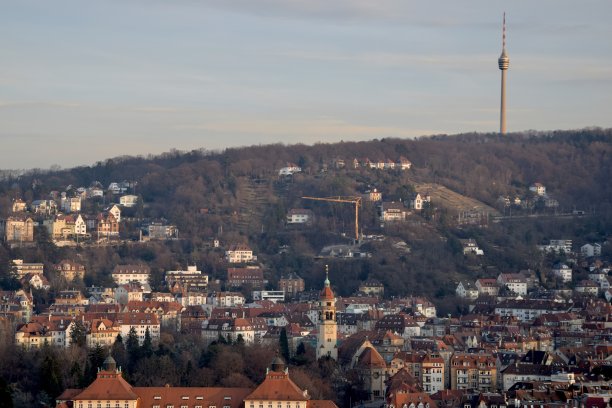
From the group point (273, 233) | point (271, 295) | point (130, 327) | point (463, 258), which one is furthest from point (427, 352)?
point (273, 233)

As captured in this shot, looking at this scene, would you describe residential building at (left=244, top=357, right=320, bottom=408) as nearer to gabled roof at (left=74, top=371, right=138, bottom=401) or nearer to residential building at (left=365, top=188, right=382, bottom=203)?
gabled roof at (left=74, top=371, right=138, bottom=401)

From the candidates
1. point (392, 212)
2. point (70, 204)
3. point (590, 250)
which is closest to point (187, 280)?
point (70, 204)

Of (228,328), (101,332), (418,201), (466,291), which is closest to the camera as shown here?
(101,332)

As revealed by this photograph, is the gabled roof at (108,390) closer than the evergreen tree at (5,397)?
No

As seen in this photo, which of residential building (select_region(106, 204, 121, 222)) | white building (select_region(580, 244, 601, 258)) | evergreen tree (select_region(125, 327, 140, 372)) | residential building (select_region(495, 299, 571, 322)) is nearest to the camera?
evergreen tree (select_region(125, 327, 140, 372))

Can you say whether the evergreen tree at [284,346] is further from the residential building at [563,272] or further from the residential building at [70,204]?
the residential building at [70,204]

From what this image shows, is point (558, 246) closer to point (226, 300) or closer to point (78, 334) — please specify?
point (226, 300)

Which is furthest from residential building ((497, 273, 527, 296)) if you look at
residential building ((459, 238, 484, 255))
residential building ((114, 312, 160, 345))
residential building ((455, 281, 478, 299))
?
residential building ((114, 312, 160, 345))

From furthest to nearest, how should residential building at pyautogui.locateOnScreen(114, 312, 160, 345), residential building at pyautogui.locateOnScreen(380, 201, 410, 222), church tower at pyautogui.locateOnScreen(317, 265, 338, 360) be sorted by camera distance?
residential building at pyautogui.locateOnScreen(380, 201, 410, 222), residential building at pyautogui.locateOnScreen(114, 312, 160, 345), church tower at pyautogui.locateOnScreen(317, 265, 338, 360)

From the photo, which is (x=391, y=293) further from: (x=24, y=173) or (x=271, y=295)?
(x=24, y=173)

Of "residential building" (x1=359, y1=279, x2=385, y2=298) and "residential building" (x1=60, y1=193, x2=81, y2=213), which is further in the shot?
"residential building" (x1=60, y1=193, x2=81, y2=213)

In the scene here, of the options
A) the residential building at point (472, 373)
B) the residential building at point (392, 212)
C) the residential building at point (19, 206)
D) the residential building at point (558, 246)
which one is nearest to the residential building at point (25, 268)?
the residential building at point (19, 206)
